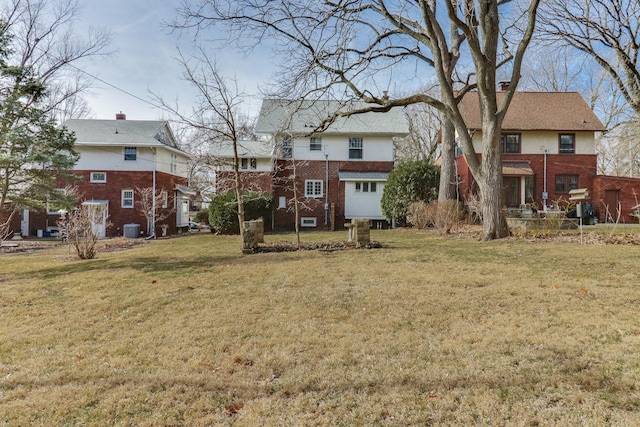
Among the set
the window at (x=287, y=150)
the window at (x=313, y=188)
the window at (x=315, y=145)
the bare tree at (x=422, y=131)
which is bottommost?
the window at (x=313, y=188)

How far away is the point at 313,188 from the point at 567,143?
657 inches

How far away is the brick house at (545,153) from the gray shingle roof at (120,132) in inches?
785

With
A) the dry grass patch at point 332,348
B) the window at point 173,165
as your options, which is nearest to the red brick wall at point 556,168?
the dry grass patch at point 332,348

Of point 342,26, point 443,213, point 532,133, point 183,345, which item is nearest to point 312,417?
point 183,345

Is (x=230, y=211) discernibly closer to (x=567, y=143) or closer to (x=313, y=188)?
(x=313, y=188)

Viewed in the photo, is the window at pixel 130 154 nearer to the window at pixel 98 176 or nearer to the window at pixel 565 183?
the window at pixel 98 176

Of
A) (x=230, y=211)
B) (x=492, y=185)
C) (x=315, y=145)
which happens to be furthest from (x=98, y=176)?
(x=492, y=185)

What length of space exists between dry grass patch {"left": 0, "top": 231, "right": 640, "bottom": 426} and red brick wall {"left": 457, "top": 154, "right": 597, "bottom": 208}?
723 inches

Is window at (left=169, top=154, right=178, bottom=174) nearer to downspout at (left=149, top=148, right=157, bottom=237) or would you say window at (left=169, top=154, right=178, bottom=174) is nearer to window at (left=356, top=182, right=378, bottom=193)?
downspout at (left=149, top=148, right=157, bottom=237)

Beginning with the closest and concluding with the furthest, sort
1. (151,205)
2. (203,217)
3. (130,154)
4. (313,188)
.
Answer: (151,205) < (130,154) < (313,188) < (203,217)

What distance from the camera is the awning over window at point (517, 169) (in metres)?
22.8

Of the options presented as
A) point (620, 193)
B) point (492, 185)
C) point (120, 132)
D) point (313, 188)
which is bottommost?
point (492, 185)

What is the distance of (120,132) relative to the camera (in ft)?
79.3

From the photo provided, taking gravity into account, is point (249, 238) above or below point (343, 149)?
below
